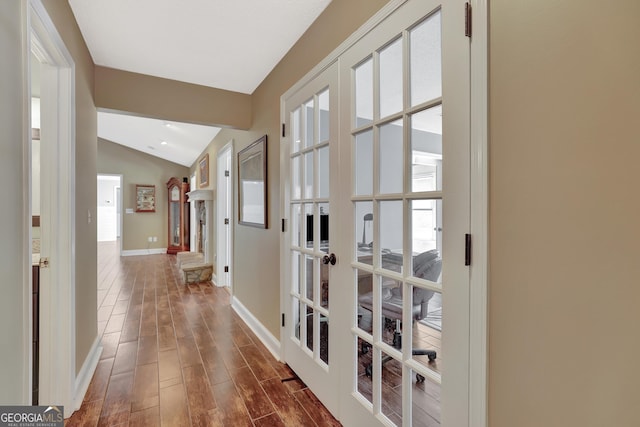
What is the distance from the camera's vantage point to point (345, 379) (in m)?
1.56

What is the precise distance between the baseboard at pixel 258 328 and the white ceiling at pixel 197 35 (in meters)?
2.29

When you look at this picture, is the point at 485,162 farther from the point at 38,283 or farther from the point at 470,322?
the point at 38,283

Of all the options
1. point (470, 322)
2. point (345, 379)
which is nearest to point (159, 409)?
point (345, 379)

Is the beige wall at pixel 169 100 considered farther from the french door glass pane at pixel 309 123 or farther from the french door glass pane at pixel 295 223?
the french door glass pane at pixel 295 223

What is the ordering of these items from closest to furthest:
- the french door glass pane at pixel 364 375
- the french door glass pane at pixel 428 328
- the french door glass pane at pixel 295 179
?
the french door glass pane at pixel 428 328
the french door glass pane at pixel 364 375
the french door glass pane at pixel 295 179

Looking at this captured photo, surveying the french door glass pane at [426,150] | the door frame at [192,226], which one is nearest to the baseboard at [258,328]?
the french door glass pane at [426,150]

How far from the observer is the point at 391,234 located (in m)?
1.32

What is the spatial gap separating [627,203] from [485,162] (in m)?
0.34

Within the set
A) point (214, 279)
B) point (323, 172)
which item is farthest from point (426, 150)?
point (214, 279)

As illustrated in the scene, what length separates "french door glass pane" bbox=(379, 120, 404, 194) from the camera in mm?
1255

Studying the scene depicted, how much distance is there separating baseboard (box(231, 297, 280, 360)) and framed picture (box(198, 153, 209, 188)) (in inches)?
114

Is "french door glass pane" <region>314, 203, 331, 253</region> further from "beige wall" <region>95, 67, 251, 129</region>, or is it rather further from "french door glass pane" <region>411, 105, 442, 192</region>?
"beige wall" <region>95, 67, 251, 129</region>

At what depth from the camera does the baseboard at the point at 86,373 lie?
1.74 metres

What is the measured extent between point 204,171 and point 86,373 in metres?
4.29
